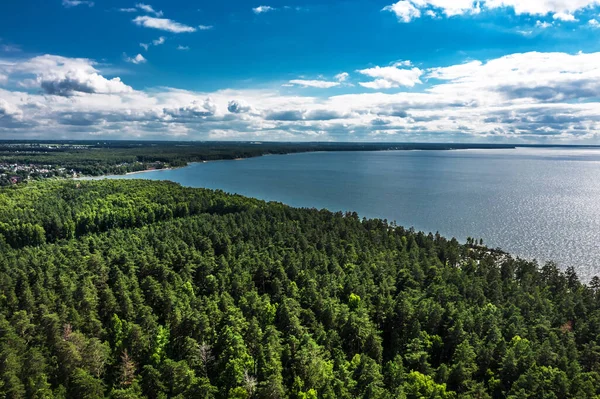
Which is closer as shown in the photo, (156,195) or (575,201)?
(156,195)

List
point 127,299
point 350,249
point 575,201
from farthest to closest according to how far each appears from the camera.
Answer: point 575,201, point 350,249, point 127,299

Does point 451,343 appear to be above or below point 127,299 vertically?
below

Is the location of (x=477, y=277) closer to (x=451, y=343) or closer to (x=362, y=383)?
(x=451, y=343)

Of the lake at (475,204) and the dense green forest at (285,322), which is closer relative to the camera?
the dense green forest at (285,322)

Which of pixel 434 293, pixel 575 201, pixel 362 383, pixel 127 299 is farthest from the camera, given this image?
pixel 575 201

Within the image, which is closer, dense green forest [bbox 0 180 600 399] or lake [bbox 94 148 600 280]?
dense green forest [bbox 0 180 600 399]

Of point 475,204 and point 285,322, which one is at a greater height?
point 475,204

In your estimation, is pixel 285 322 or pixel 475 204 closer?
pixel 285 322

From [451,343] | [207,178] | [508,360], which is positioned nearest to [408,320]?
[451,343]
